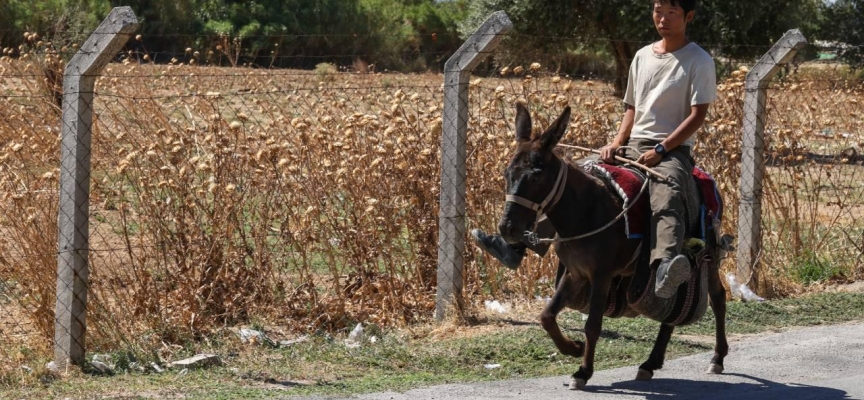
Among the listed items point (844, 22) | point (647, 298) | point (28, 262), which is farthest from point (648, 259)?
point (844, 22)

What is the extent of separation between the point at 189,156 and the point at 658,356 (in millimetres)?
3943

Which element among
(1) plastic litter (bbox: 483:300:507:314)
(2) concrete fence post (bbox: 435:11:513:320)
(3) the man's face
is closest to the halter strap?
(3) the man's face

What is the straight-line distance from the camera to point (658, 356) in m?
7.29

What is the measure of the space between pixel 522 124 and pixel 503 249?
0.80 m

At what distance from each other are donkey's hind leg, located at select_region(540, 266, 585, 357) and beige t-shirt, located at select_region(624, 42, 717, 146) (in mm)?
1057

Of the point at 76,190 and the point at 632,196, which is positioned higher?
the point at 632,196

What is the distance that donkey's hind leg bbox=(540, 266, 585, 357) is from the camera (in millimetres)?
6789

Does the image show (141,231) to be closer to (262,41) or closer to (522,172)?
(522,172)

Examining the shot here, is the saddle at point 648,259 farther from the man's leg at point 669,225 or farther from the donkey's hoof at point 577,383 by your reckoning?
the donkey's hoof at point 577,383

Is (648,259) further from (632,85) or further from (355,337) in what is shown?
(355,337)

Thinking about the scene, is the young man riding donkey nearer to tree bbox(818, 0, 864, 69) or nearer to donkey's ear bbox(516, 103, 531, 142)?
donkey's ear bbox(516, 103, 531, 142)

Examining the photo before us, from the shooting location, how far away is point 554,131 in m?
6.41

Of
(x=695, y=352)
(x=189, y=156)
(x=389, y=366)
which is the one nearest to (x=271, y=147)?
(x=189, y=156)

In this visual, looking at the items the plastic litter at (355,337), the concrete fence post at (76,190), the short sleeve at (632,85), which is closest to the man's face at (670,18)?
the short sleeve at (632,85)
